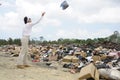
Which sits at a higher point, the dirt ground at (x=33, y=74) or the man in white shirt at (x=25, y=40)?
the man in white shirt at (x=25, y=40)

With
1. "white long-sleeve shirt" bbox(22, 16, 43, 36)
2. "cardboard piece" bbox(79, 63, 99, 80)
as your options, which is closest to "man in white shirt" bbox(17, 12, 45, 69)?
"white long-sleeve shirt" bbox(22, 16, 43, 36)

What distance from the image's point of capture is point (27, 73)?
11.8 meters

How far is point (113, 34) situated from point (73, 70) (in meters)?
16.0

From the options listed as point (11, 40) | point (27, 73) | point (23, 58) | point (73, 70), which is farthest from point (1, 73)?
point (11, 40)

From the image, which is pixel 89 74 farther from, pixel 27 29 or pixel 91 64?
pixel 27 29

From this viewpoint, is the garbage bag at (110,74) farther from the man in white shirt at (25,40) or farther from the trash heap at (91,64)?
the man in white shirt at (25,40)

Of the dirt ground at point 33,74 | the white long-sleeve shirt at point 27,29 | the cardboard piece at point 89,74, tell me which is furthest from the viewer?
the white long-sleeve shirt at point 27,29

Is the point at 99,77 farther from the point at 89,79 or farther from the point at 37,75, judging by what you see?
the point at 37,75

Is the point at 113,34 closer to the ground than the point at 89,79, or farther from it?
farther from it

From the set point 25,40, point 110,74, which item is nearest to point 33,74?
point 25,40

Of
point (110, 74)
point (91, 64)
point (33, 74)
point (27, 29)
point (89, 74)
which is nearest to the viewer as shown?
point (89, 74)

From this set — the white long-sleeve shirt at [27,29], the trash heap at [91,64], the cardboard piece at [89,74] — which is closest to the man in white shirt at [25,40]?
the white long-sleeve shirt at [27,29]

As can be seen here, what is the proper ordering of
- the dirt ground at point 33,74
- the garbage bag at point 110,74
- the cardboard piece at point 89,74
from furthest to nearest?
the dirt ground at point 33,74 → the garbage bag at point 110,74 → the cardboard piece at point 89,74

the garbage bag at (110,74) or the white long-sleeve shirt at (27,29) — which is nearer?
the garbage bag at (110,74)
